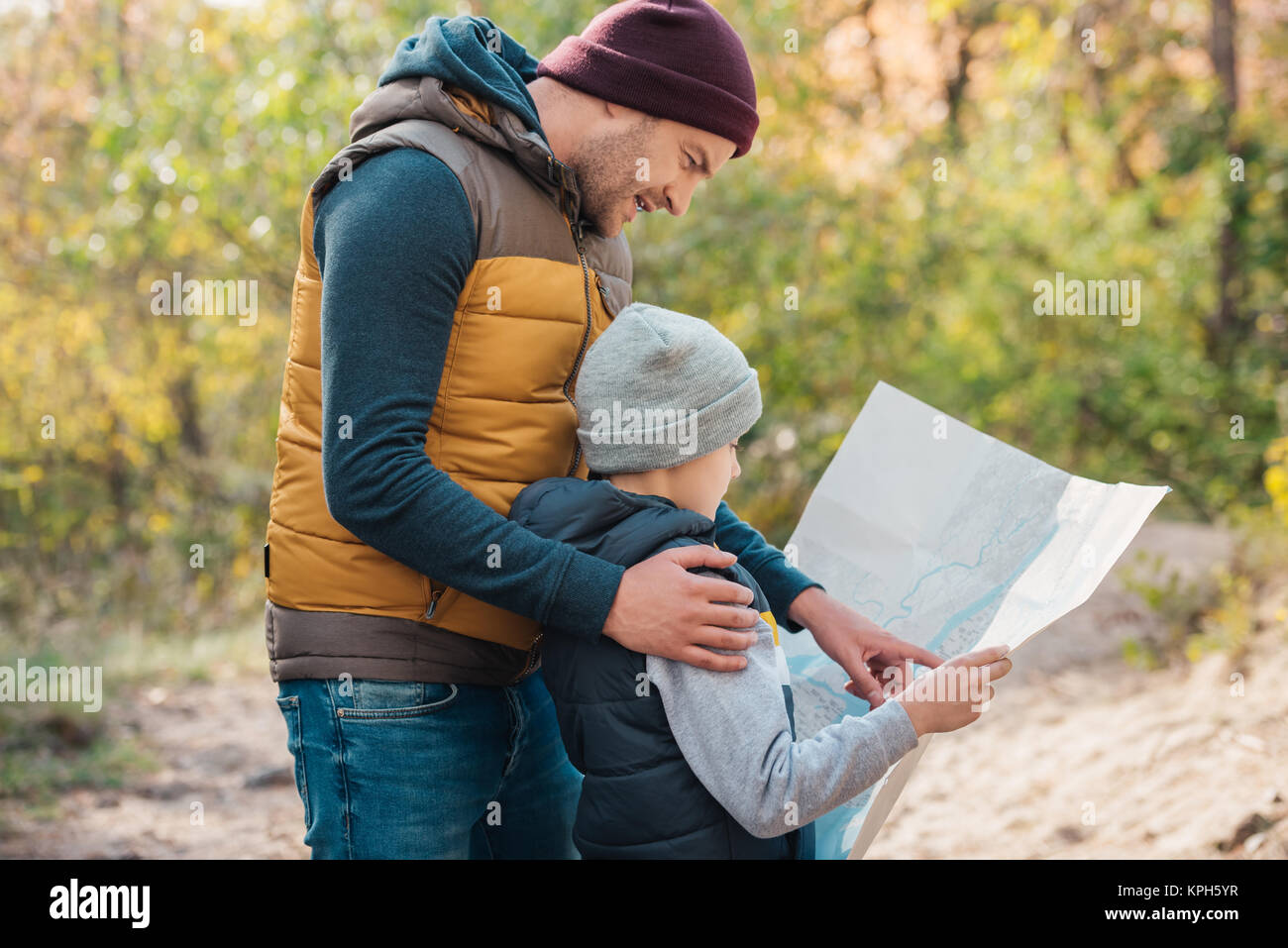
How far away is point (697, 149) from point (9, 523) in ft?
22.3

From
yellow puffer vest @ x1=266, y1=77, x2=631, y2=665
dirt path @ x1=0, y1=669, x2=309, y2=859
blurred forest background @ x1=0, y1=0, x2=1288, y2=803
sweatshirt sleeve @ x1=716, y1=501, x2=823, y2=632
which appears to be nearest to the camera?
yellow puffer vest @ x1=266, y1=77, x2=631, y2=665

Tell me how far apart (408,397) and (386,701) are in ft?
1.36

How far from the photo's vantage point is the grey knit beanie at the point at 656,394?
1.39 meters

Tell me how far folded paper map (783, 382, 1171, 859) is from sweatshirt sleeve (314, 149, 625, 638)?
54 centimetres

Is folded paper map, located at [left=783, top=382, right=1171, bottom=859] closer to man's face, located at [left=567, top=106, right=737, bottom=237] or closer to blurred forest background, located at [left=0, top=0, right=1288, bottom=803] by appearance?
man's face, located at [left=567, top=106, right=737, bottom=237]

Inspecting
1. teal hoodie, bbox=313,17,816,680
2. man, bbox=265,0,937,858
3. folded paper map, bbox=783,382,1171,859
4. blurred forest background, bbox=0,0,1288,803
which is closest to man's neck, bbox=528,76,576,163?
man, bbox=265,0,937,858

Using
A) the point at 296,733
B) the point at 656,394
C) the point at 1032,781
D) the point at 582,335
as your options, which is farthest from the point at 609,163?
the point at 1032,781

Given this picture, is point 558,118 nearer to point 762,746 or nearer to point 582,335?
point 582,335

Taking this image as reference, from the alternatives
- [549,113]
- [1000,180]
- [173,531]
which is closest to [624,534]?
[549,113]

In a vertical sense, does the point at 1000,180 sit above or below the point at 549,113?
above

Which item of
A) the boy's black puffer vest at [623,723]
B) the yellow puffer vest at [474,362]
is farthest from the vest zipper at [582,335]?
the boy's black puffer vest at [623,723]

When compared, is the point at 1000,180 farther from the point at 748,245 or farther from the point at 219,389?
the point at 219,389

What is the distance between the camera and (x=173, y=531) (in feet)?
23.4

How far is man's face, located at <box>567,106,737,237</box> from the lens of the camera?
1.53m
